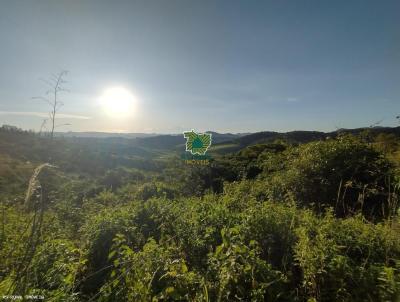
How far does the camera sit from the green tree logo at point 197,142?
37.9 feet

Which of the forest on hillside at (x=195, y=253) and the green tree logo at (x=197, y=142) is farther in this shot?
the green tree logo at (x=197, y=142)

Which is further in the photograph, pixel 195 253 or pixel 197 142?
pixel 197 142

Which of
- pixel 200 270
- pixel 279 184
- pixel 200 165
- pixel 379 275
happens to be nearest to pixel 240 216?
pixel 200 270

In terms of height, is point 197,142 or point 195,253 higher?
point 197,142

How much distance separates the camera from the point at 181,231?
3.56 metres

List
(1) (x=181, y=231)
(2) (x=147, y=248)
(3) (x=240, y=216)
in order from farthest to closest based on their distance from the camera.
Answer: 1. (3) (x=240, y=216)
2. (1) (x=181, y=231)
3. (2) (x=147, y=248)

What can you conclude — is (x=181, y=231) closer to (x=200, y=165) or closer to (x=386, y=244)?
(x=386, y=244)

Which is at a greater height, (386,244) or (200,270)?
(386,244)

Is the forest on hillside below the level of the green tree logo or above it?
below

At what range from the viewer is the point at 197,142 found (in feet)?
38.3

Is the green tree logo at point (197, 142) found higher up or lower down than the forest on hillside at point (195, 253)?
higher up

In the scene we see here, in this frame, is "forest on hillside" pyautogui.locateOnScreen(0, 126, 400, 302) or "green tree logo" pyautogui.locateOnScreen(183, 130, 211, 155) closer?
"forest on hillside" pyautogui.locateOnScreen(0, 126, 400, 302)

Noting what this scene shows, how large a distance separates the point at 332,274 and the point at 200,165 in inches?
393

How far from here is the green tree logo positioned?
37.9 feet
